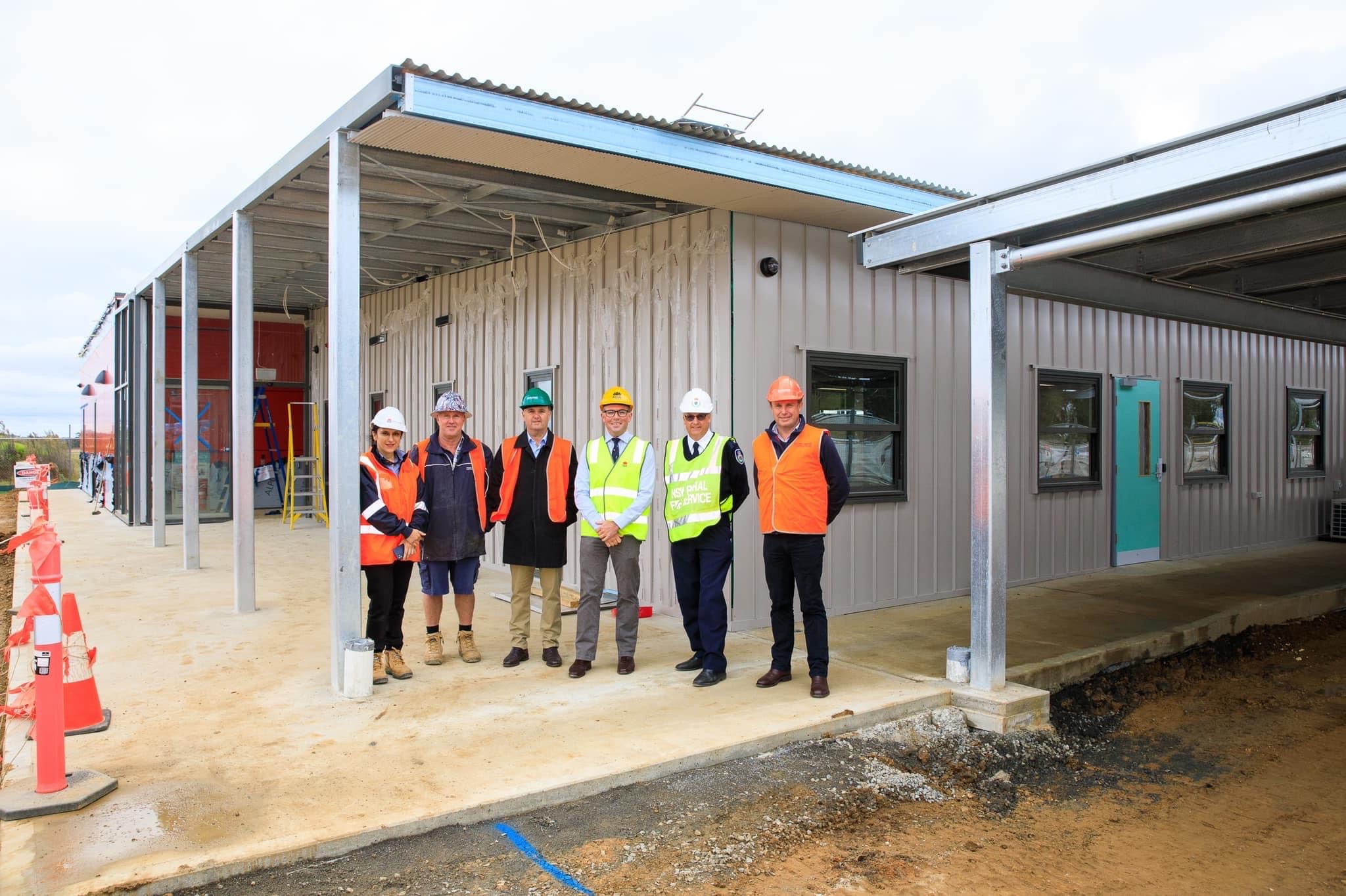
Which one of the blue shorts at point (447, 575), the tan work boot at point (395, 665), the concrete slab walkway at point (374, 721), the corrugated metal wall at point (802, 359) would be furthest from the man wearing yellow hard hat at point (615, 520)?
the corrugated metal wall at point (802, 359)

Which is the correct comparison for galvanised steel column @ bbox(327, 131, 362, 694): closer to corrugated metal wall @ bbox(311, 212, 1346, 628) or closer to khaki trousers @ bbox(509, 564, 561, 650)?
khaki trousers @ bbox(509, 564, 561, 650)

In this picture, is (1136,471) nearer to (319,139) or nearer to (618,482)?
(618,482)

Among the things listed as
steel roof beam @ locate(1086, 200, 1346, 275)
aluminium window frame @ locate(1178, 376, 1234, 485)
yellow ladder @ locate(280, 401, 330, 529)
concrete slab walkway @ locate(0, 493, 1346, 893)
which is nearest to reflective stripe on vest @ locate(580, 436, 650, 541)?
concrete slab walkway @ locate(0, 493, 1346, 893)

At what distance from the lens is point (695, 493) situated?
5820 millimetres

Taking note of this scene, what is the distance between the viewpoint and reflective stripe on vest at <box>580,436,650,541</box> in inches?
233

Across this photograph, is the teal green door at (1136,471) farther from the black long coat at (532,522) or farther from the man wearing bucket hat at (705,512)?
the black long coat at (532,522)

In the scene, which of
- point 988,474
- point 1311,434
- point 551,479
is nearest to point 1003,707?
point 988,474

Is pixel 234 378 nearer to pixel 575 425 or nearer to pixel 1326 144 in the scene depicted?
pixel 575 425

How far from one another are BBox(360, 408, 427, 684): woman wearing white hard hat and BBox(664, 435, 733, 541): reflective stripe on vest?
5.14 feet

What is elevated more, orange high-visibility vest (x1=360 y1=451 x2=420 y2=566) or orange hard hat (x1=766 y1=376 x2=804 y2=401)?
orange hard hat (x1=766 y1=376 x2=804 y2=401)

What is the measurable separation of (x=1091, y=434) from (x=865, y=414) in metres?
3.67

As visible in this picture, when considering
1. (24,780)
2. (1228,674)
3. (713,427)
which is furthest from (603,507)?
(1228,674)

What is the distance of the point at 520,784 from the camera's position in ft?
13.6

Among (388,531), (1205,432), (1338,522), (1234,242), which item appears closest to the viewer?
(388,531)
